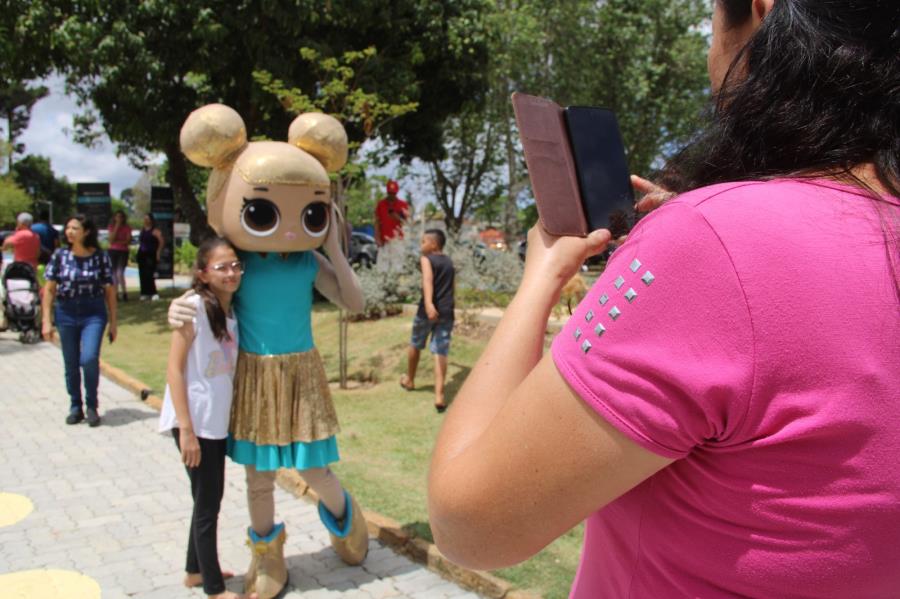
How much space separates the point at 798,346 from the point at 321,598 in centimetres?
339

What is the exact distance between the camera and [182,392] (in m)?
3.31

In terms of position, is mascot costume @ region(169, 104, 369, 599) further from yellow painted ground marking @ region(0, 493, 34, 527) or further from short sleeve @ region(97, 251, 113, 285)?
short sleeve @ region(97, 251, 113, 285)

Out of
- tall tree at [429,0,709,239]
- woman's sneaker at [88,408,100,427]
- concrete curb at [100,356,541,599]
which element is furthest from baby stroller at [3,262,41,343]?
tall tree at [429,0,709,239]

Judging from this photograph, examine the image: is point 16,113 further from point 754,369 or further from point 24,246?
point 754,369

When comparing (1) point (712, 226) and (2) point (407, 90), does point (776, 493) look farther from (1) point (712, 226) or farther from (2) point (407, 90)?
(2) point (407, 90)

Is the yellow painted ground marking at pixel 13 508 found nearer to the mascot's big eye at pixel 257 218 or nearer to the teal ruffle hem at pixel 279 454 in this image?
the teal ruffle hem at pixel 279 454

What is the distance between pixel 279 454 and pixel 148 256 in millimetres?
13729

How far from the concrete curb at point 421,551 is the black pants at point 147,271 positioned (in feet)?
40.0

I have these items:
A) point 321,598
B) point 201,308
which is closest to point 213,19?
point 201,308

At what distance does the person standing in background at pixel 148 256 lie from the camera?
15.8 metres

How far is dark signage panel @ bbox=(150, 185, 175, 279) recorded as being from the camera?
18281 millimetres

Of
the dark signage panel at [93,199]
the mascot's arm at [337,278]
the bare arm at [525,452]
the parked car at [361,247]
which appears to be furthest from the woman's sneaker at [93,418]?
the dark signage panel at [93,199]

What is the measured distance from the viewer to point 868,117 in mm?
819

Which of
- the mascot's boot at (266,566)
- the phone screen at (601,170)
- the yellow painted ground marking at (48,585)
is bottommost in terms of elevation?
the yellow painted ground marking at (48,585)
